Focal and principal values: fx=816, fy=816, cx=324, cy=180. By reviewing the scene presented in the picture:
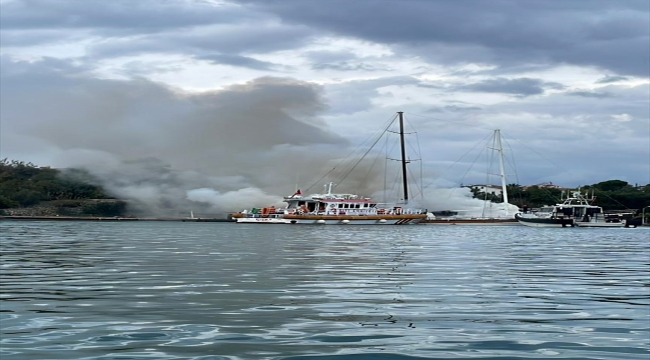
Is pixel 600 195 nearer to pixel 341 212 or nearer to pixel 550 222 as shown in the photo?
pixel 550 222

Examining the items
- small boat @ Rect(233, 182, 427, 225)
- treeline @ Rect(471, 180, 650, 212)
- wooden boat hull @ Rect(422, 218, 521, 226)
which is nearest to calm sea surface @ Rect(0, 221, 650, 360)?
small boat @ Rect(233, 182, 427, 225)

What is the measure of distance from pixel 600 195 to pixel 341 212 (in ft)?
212

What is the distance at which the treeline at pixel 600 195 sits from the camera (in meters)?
144

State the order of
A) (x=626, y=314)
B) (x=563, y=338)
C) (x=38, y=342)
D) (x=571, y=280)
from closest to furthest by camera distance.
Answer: (x=38, y=342), (x=563, y=338), (x=626, y=314), (x=571, y=280)

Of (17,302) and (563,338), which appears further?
(17,302)

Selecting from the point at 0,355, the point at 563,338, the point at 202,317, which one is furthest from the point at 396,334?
the point at 0,355

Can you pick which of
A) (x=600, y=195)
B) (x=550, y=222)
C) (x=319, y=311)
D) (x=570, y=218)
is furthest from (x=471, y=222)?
(x=319, y=311)

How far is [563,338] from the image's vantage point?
10.6m

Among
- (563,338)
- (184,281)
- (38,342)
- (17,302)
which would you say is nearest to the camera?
(38,342)

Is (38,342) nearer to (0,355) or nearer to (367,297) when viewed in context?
(0,355)

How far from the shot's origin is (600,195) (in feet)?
485

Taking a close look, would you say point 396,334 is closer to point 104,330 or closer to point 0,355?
point 104,330

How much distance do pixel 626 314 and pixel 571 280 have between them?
6.58 meters

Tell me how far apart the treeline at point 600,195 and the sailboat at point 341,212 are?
2858 centimetres
